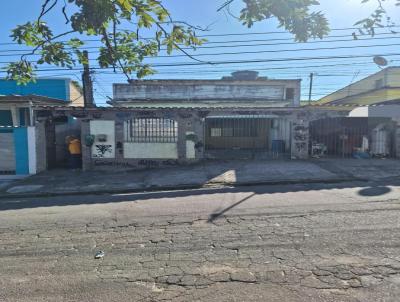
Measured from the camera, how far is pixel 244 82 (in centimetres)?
2384

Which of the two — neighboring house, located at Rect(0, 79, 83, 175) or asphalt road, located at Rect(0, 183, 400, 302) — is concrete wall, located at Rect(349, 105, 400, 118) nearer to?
asphalt road, located at Rect(0, 183, 400, 302)

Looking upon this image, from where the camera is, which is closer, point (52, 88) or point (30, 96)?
point (30, 96)

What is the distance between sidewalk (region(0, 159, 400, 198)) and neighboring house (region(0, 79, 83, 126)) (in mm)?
3139

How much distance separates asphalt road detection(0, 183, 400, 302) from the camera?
3814mm

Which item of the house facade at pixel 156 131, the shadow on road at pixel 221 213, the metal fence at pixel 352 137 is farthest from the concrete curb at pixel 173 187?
the metal fence at pixel 352 137

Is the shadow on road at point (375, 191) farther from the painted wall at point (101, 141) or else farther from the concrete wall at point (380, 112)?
the painted wall at point (101, 141)

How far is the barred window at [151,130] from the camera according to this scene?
50.0ft

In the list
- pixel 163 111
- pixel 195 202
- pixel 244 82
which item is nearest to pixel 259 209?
pixel 195 202

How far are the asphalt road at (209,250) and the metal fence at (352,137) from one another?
8.98m

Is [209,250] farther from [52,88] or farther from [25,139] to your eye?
[52,88]

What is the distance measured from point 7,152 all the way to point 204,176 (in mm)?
8590

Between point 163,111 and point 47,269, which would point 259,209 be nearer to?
point 47,269

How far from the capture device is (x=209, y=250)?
4996mm

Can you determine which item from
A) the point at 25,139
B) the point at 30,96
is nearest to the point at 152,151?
the point at 25,139
